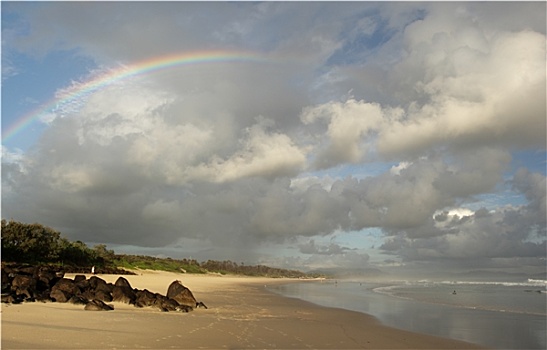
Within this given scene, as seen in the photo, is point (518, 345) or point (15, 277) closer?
point (518, 345)

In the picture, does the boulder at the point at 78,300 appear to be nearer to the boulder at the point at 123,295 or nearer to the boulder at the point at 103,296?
the boulder at the point at 103,296

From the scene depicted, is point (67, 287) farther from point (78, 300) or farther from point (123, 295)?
point (123, 295)

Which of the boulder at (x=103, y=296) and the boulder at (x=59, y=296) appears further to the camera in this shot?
the boulder at (x=103, y=296)

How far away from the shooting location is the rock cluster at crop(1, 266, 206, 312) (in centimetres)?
2388

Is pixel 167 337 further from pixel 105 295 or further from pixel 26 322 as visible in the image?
pixel 105 295

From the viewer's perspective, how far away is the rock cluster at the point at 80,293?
23875mm

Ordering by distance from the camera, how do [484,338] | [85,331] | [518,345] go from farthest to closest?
1. [484,338]
2. [518,345]
3. [85,331]

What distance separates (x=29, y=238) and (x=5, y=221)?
13.6 ft

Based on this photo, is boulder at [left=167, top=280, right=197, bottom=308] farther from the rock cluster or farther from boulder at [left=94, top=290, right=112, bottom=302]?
boulder at [left=94, top=290, right=112, bottom=302]

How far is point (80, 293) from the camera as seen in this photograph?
26156mm

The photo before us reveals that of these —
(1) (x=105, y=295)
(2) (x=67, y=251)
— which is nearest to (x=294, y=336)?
(1) (x=105, y=295)

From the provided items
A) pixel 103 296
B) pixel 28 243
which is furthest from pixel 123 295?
pixel 28 243

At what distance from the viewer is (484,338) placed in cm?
2036

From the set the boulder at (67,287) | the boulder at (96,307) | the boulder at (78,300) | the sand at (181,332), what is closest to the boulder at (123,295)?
the sand at (181,332)
